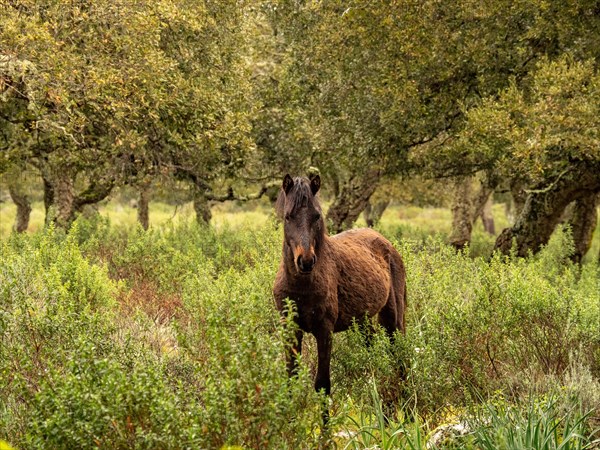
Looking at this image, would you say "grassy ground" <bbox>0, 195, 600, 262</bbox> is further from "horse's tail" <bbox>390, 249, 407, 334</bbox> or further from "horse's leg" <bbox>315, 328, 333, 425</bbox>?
"horse's leg" <bbox>315, 328, 333, 425</bbox>

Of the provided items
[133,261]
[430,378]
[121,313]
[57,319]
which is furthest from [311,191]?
[133,261]

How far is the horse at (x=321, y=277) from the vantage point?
5.58 m

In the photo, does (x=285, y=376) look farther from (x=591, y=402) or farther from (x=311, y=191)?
(x=591, y=402)

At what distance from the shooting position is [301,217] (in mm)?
5559

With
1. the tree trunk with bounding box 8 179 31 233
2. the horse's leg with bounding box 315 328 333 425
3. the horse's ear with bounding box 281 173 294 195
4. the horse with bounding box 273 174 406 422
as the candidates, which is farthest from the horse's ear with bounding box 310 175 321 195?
the tree trunk with bounding box 8 179 31 233

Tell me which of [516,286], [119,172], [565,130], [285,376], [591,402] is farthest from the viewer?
[119,172]

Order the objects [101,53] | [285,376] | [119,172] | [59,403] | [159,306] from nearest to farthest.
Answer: [59,403]
[285,376]
[159,306]
[101,53]
[119,172]

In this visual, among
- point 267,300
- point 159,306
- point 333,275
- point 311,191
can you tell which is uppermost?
point 311,191

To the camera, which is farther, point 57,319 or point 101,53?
point 101,53

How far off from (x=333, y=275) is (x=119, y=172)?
1168cm

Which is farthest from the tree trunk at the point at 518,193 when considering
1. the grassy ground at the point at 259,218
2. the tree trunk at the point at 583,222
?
the tree trunk at the point at 583,222

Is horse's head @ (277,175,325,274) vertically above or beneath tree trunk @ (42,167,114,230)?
above

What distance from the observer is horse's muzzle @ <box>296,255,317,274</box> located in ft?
17.6

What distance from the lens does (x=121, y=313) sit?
30.2ft
